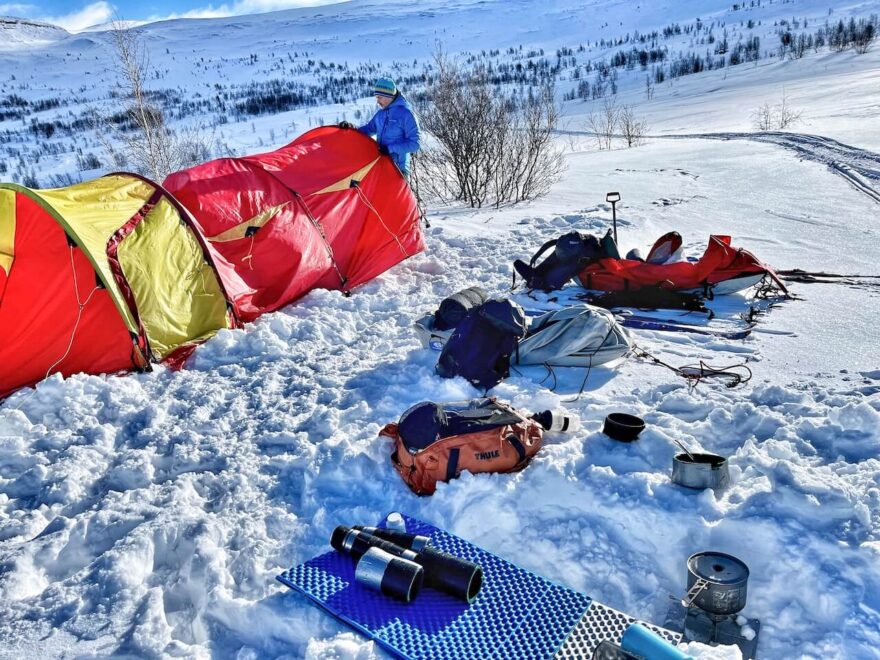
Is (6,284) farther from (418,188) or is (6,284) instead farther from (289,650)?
(418,188)

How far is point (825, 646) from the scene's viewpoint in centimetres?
208

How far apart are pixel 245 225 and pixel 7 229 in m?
1.72

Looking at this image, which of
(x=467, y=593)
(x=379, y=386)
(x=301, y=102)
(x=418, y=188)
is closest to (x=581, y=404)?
(x=379, y=386)

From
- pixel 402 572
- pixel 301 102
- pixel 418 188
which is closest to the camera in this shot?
pixel 402 572

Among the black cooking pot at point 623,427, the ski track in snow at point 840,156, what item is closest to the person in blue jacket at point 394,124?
the black cooking pot at point 623,427

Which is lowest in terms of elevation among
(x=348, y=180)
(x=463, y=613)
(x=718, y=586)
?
(x=463, y=613)

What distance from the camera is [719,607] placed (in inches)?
86.7

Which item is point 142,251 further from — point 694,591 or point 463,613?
point 694,591

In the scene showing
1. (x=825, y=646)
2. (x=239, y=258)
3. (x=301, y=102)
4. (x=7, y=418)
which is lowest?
(x=825, y=646)

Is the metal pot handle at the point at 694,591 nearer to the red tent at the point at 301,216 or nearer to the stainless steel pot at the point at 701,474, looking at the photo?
the stainless steel pot at the point at 701,474

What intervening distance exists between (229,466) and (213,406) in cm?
79

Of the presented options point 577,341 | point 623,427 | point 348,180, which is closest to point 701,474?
point 623,427

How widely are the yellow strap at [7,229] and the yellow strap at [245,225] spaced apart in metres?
1.37

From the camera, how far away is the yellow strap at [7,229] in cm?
430
